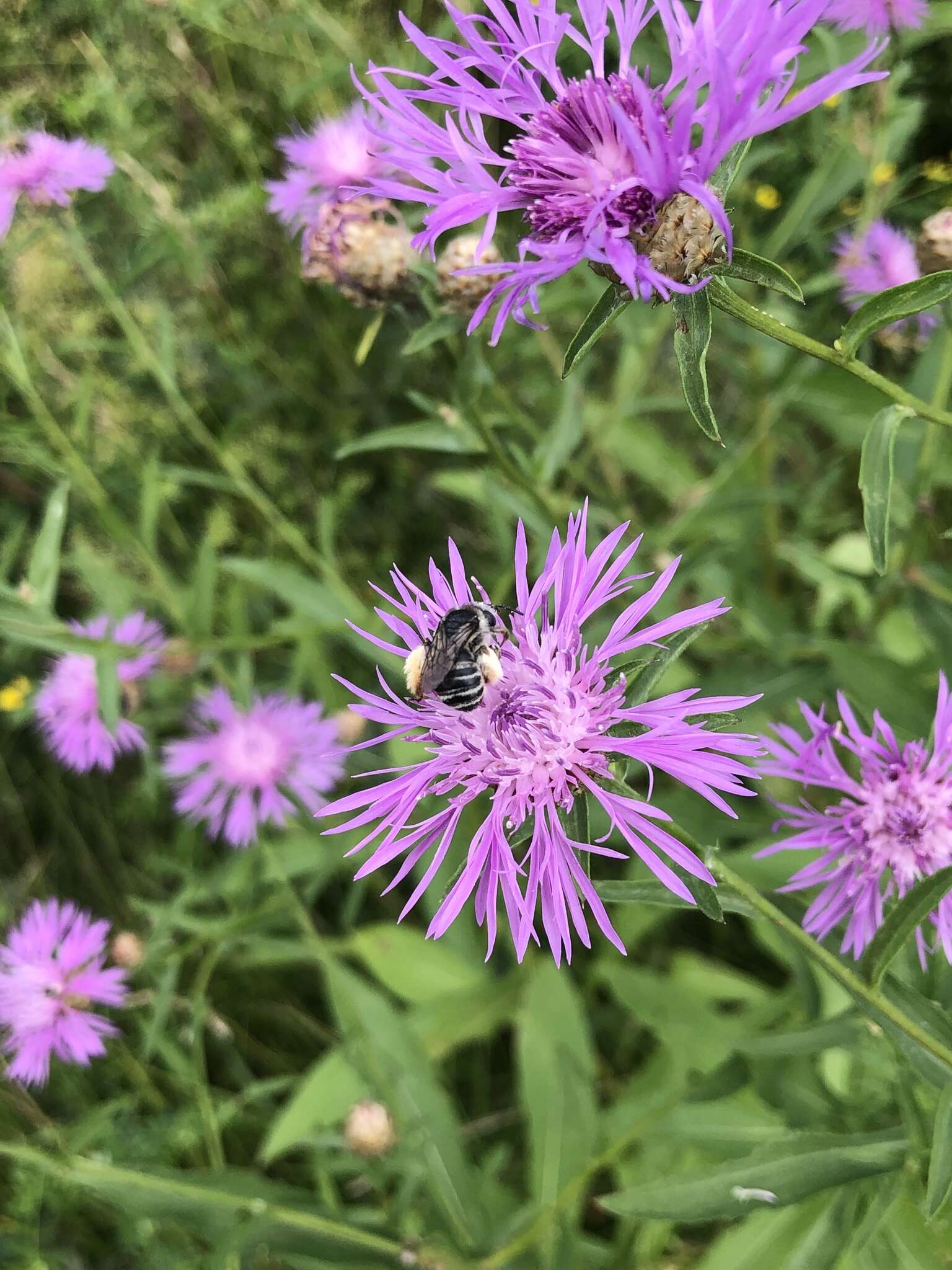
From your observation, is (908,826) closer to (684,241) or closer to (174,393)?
(684,241)

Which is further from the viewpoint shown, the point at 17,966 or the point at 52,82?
the point at 52,82

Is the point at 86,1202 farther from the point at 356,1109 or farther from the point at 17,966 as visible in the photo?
the point at 356,1109

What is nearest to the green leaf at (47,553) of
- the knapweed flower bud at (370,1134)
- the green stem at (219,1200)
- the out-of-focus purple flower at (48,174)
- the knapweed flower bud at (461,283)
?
the out-of-focus purple flower at (48,174)

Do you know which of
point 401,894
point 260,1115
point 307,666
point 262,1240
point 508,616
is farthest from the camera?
point 401,894

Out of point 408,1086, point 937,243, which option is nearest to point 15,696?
point 408,1086

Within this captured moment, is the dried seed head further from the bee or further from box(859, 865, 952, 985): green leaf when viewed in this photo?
box(859, 865, 952, 985): green leaf

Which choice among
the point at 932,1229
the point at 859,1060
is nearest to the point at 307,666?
the point at 859,1060
